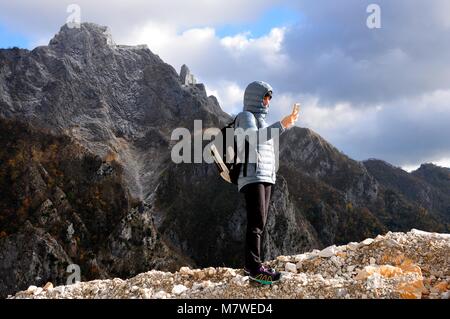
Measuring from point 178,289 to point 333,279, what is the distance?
2.88m

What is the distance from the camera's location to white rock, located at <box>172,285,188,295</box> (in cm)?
880

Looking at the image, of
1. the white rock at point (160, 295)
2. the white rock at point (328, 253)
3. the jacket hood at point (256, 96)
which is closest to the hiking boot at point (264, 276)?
the white rock at point (160, 295)

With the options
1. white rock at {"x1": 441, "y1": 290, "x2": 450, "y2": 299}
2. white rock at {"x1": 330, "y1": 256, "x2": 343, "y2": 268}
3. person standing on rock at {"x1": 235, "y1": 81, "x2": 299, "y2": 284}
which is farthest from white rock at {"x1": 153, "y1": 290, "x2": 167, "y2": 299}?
white rock at {"x1": 441, "y1": 290, "x2": 450, "y2": 299}

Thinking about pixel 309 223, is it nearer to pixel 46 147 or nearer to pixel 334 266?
pixel 46 147

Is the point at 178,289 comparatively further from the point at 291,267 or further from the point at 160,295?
the point at 291,267

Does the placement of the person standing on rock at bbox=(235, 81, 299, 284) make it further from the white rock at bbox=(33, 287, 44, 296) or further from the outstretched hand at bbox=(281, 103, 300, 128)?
the white rock at bbox=(33, 287, 44, 296)

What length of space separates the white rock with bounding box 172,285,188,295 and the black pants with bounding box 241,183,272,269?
1.35 meters

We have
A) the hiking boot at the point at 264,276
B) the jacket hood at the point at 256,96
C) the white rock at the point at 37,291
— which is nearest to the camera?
the hiking boot at the point at 264,276

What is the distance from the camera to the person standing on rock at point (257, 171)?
27.5ft

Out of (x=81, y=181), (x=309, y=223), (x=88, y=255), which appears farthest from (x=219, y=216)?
Answer: (x=88, y=255)

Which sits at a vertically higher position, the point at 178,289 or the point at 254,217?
the point at 254,217

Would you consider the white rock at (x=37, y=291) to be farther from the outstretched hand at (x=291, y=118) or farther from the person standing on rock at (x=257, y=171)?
the outstretched hand at (x=291, y=118)

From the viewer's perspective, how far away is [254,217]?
839 centimetres

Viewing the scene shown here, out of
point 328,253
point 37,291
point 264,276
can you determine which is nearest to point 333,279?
point 264,276
